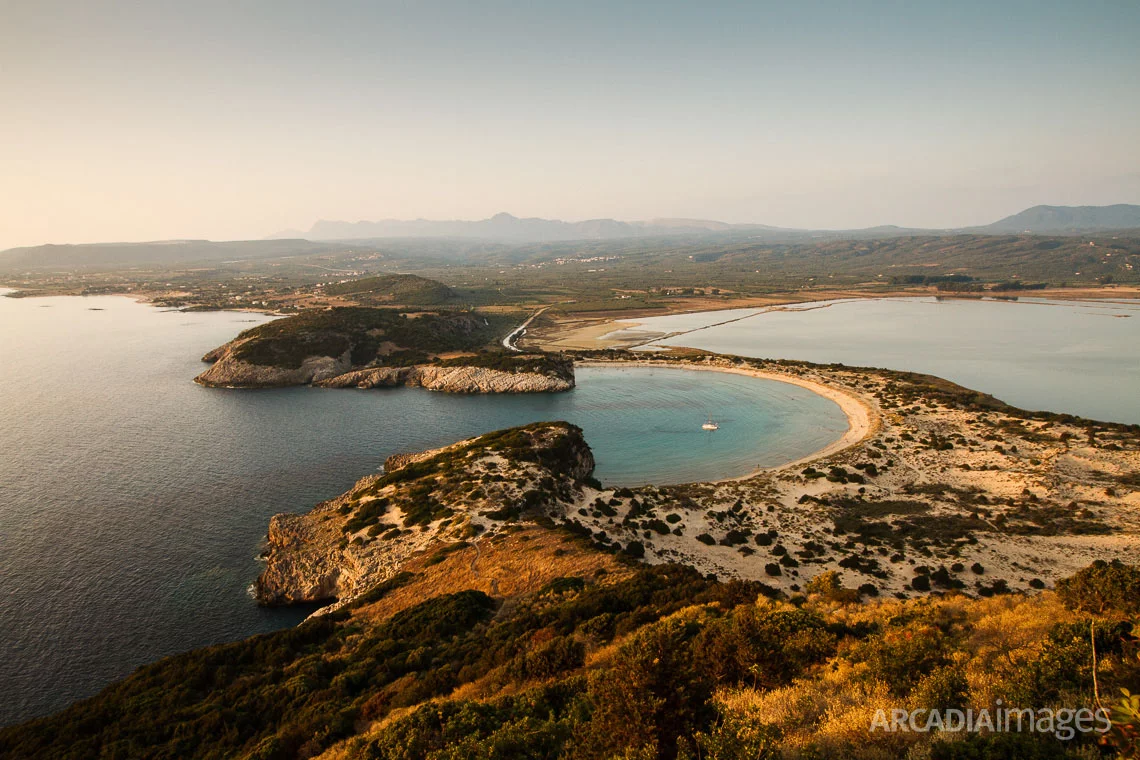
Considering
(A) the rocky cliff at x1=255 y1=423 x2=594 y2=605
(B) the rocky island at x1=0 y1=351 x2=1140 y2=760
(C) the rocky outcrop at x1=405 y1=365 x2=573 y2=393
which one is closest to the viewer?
(B) the rocky island at x1=0 y1=351 x2=1140 y2=760

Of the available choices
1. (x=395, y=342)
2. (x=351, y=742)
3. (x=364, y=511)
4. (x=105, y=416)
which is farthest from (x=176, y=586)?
(x=395, y=342)

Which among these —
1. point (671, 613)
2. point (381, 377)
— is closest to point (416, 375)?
point (381, 377)

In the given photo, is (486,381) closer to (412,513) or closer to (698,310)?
(412,513)

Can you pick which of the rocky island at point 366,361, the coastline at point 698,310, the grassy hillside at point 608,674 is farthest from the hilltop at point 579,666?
the coastline at point 698,310

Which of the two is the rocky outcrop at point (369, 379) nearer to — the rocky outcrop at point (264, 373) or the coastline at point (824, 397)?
the rocky outcrop at point (264, 373)

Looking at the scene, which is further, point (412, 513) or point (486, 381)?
point (486, 381)

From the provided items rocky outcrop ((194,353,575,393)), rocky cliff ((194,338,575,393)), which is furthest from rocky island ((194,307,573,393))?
rocky cliff ((194,338,575,393))

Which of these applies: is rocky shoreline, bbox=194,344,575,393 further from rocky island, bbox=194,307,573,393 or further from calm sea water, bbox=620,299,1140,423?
calm sea water, bbox=620,299,1140,423
